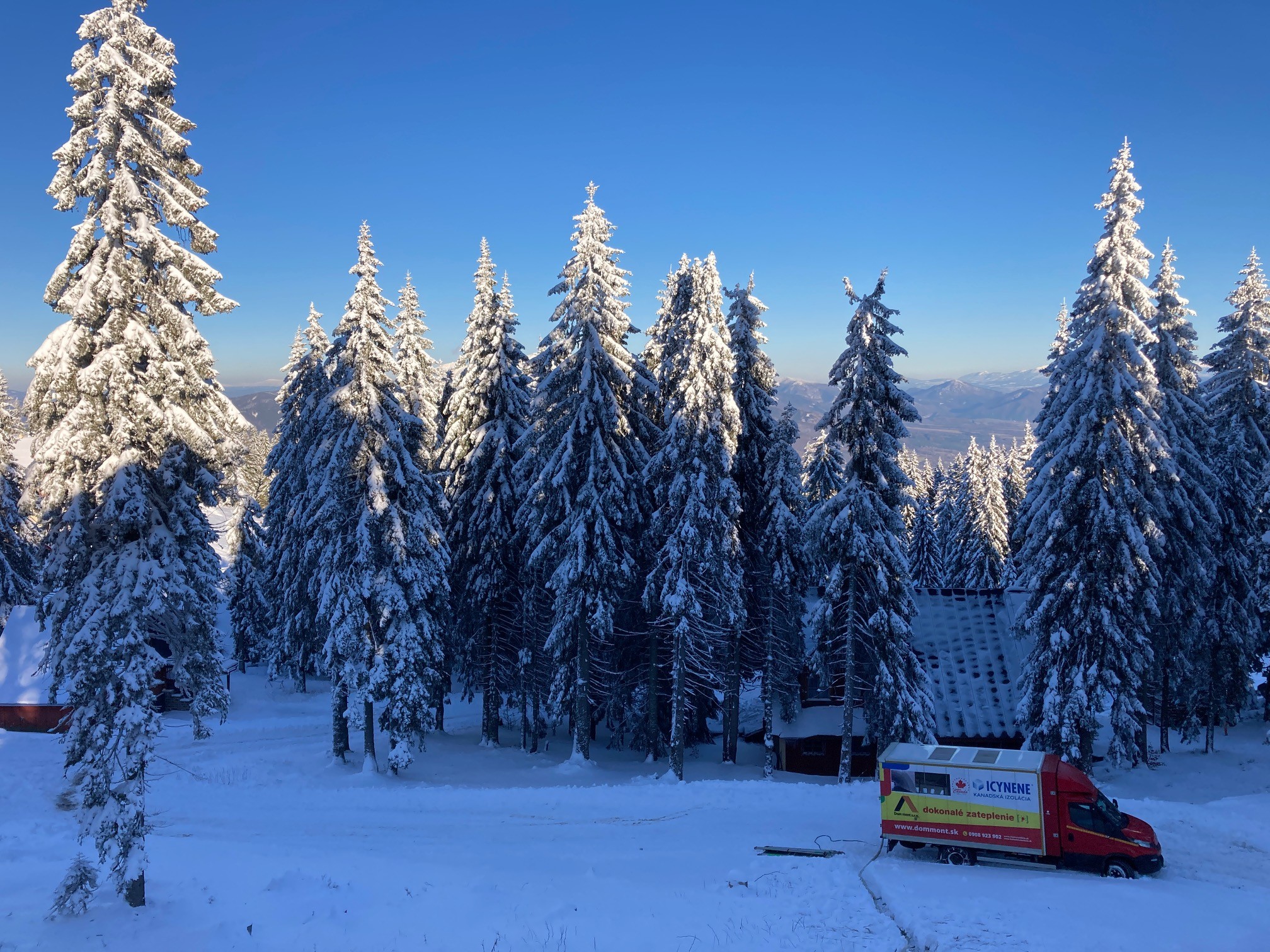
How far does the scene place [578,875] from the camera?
50.6ft

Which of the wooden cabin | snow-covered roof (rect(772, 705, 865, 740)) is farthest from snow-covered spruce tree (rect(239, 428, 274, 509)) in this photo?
snow-covered roof (rect(772, 705, 865, 740))

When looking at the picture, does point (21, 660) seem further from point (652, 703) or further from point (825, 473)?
point (825, 473)

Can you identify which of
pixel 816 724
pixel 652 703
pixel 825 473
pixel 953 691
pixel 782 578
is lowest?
pixel 816 724

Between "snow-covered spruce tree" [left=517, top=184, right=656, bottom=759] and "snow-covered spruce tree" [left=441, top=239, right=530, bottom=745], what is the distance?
228cm

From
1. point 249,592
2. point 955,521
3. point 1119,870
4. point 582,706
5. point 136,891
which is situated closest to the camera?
point 136,891

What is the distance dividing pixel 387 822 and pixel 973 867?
577 inches

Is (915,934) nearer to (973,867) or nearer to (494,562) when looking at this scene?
(973,867)

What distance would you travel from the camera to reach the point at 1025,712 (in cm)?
2436

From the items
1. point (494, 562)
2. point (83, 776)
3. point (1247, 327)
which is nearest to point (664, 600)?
point (494, 562)

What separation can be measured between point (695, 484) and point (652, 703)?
973 centimetres

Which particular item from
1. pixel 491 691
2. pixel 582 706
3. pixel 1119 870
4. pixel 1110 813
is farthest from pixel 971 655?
pixel 491 691

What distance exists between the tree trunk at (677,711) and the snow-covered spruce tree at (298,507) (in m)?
12.0

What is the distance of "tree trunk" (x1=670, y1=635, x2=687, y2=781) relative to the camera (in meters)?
25.0

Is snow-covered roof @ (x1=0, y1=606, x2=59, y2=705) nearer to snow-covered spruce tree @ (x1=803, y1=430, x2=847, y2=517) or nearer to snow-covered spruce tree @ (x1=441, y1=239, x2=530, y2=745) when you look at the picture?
snow-covered spruce tree @ (x1=441, y1=239, x2=530, y2=745)
